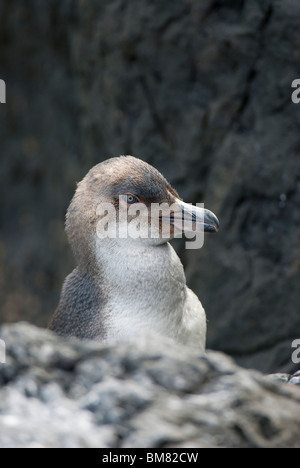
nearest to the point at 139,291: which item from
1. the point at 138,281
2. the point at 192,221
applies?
the point at 138,281

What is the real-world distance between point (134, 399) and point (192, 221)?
1723mm

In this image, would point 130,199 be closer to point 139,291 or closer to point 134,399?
point 139,291

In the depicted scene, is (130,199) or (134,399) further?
(130,199)

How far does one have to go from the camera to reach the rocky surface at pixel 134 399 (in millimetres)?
1914

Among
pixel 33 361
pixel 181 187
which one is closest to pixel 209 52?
pixel 181 187

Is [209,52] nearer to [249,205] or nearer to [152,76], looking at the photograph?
[152,76]

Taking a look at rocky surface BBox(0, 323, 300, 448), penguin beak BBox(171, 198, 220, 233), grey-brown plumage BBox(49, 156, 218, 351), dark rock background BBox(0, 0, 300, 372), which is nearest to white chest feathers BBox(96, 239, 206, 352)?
grey-brown plumage BBox(49, 156, 218, 351)

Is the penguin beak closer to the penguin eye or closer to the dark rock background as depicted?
the penguin eye

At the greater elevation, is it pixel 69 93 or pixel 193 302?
pixel 69 93

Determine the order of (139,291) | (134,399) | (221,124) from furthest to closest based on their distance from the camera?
(221,124)
(139,291)
(134,399)

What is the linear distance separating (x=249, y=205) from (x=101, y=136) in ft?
5.26

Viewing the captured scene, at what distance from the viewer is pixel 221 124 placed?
16.8 ft

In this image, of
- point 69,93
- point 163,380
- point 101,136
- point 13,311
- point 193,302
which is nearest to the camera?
point 163,380

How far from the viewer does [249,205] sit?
5137 millimetres
